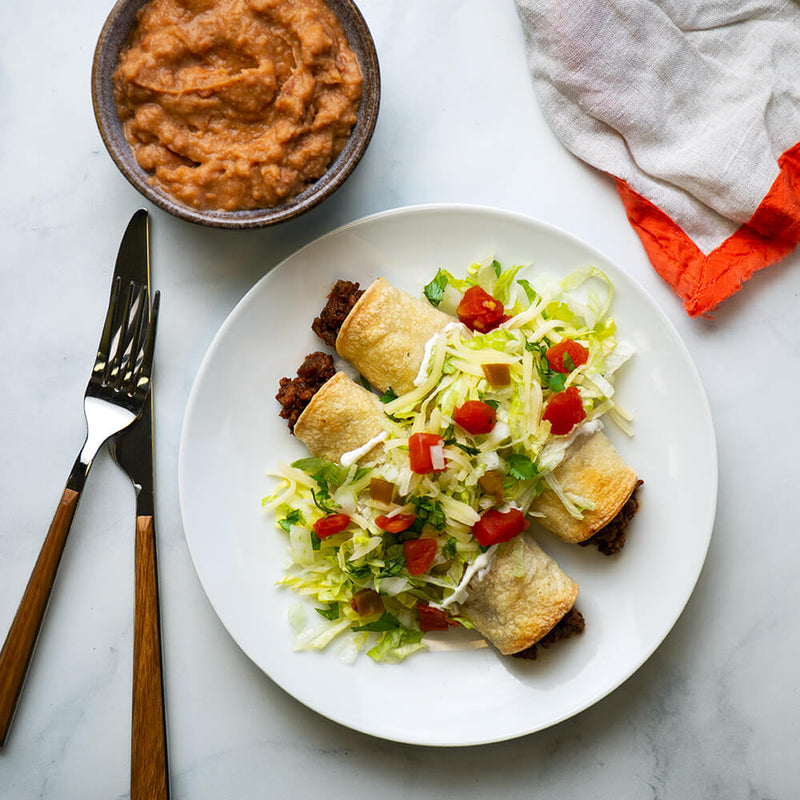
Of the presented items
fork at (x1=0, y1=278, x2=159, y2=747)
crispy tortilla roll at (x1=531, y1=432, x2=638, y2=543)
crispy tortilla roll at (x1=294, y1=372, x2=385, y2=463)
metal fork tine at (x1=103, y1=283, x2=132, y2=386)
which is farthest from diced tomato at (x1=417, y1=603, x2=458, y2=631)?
metal fork tine at (x1=103, y1=283, x2=132, y2=386)

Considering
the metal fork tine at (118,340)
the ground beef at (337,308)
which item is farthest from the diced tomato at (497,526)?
the metal fork tine at (118,340)

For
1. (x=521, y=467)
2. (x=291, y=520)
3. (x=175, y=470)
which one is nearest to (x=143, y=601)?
(x=175, y=470)

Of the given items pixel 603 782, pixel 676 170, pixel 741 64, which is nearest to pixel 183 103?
pixel 676 170

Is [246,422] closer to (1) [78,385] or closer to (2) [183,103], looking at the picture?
(1) [78,385]

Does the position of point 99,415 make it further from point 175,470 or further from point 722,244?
point 722,244

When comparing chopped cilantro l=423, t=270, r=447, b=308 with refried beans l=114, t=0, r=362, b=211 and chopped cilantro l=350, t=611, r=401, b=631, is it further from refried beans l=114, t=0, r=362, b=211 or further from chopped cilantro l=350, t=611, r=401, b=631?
chopped cilantro l=350, t=611, r=401, b=631

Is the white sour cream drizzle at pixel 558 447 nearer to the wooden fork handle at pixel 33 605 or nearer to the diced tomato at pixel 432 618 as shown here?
the diced tomato at pixel 432 618
